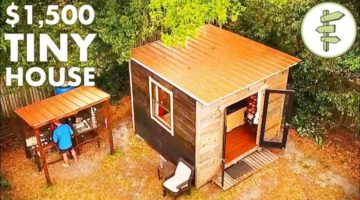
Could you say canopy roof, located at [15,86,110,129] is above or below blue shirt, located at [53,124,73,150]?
above

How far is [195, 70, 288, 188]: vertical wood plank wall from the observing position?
1130 centimetres

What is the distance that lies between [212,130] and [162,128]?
1965mm

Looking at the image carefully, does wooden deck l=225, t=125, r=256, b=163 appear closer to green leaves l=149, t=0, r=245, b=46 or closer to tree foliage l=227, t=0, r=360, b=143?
tree foliage l=227, t=0, r=360, b=143

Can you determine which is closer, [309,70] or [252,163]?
[252,163]

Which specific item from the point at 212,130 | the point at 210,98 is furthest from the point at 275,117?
the point at 210,98

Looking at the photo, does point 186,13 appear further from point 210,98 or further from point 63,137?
point 63,137

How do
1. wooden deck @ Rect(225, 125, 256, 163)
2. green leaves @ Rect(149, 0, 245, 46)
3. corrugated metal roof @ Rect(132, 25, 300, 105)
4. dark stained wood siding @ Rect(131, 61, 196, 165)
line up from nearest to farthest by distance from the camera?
green leaves @ Rect(149, 0, 245, 46), corrugated metal roof @ Rect(132, 25, 300, 105), dark stained wood siding @ Rect(131, 61, 196, 165), wooden deck @ Rect(225, 125, 256, 163)

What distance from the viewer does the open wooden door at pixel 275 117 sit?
1257 cm

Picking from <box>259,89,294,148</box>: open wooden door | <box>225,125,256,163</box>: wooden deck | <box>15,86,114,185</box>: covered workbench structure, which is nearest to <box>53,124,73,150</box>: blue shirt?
<box>15,86,114,185</box>: covered workbench structure

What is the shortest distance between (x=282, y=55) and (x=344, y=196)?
443 centimetres

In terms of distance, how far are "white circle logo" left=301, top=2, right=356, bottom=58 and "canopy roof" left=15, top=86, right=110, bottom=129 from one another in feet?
21.5

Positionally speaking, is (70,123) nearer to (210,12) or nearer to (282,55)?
(210,12)

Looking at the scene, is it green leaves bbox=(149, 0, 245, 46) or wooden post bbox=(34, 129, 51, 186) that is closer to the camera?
green leaves bbox=(149, 0, 245, 46)

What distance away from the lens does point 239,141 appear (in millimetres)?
13898
